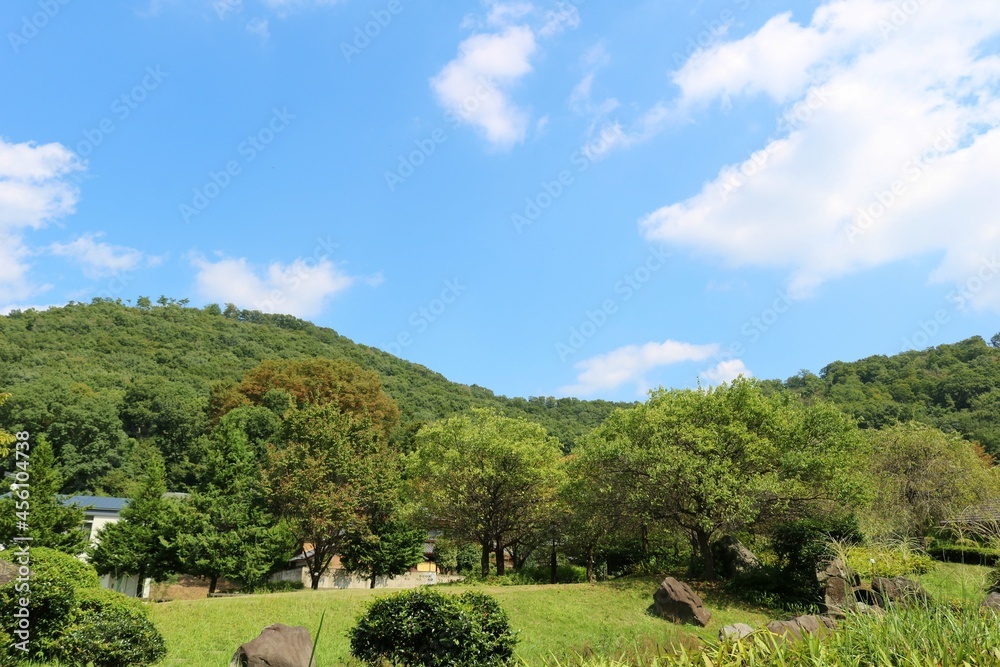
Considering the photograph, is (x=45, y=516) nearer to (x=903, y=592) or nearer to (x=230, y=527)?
(x=230, y=527)

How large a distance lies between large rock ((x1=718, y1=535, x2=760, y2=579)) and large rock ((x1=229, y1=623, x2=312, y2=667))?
19714 millimetres

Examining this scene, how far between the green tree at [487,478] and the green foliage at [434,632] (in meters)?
16.0

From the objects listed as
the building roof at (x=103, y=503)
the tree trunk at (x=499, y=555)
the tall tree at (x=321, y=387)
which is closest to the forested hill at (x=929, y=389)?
the tree trunk at (x=499, y=555)

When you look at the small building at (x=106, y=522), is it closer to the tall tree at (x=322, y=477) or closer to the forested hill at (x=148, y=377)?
the tall tree at (x=322, y=477)

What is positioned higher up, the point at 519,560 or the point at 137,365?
the point at 137,365

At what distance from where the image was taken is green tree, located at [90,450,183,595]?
24.9 meters

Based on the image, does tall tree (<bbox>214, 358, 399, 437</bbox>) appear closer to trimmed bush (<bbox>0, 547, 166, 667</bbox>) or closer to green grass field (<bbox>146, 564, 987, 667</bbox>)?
green grass field (<bbox>146, 564, 987, 667</bbox>)

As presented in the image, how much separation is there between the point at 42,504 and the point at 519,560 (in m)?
21.6

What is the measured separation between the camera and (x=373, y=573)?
1115 inches

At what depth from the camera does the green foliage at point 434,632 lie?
1055 centimetres

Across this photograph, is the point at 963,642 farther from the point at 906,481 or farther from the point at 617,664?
the point at 906,481

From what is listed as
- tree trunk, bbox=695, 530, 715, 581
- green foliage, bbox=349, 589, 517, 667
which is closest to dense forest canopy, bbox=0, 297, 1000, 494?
tree trunk, bbox=695, 530, 715, 581

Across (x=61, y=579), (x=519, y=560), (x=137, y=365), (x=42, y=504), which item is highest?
(x=137, y=365)

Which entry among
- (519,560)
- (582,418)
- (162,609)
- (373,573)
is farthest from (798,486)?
(582,418)
